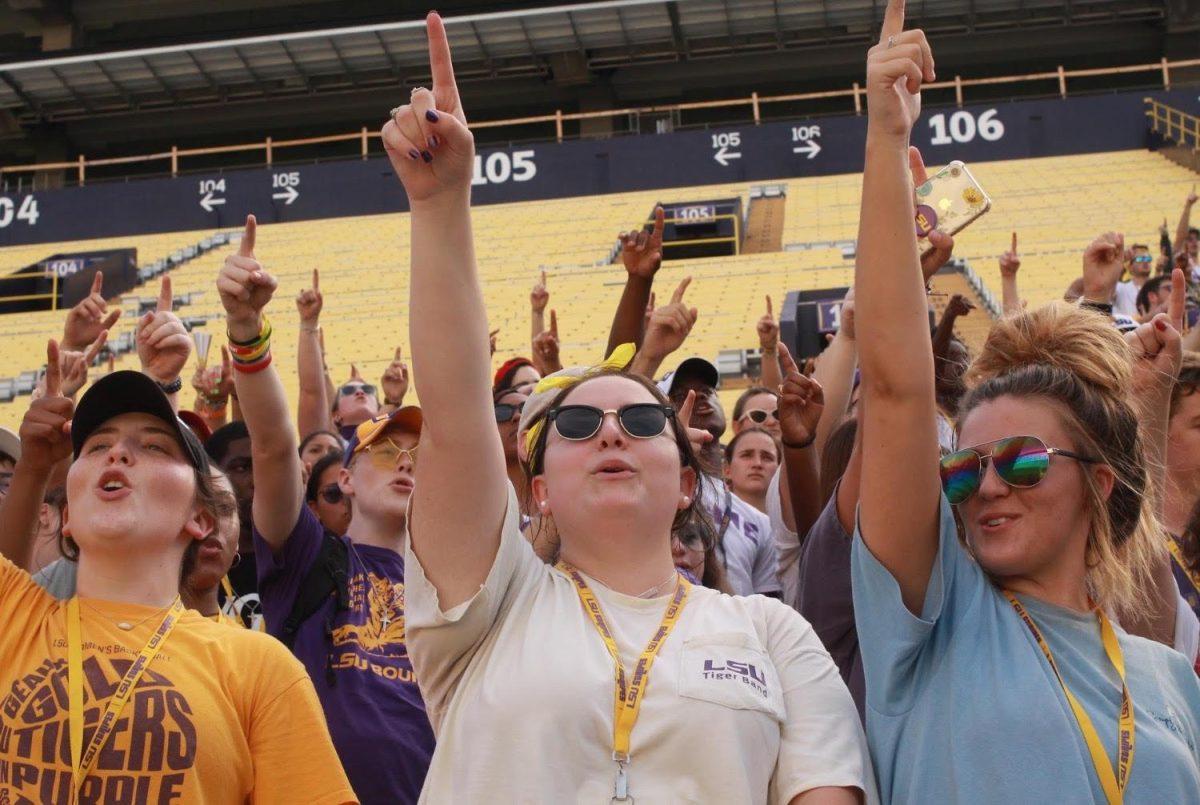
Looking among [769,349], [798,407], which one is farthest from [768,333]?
[798,407]

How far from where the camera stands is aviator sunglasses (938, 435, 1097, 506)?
201 centimetres

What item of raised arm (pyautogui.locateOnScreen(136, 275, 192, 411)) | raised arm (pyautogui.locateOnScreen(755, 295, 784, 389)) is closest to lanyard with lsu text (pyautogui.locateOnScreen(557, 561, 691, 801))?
raised arm (pyautogui.locateOnScreen(136, 275, 192, 411))

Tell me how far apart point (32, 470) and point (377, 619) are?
0.81m

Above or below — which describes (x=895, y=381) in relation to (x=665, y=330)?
below

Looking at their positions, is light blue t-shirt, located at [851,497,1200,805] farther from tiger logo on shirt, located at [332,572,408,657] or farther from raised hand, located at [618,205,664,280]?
raised hand, located at [618,205,664,280]

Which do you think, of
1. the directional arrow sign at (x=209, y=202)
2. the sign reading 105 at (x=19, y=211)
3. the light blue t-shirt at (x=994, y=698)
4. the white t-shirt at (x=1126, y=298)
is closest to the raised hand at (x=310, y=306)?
the light blue t-shirt at (x=994, y=698)

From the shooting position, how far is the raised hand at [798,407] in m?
3.35

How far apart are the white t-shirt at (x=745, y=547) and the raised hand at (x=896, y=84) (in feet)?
5.42

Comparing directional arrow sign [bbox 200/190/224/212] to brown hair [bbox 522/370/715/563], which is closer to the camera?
brown hair [bbox 522/370/715/563]

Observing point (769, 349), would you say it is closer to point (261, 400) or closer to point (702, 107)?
point (261, 400)

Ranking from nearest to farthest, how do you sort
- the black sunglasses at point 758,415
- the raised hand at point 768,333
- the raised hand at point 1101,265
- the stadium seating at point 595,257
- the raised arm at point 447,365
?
the raised arm at point 447,365, the raised hand at point 1101,265, the black sunglasses at point 758,415, the raised hand at point 768,333, the stadium seating at point 595,257

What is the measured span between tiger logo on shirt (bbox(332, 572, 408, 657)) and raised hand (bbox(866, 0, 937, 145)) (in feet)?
5.48

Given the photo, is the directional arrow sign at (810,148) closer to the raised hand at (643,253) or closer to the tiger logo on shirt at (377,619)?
the raised hand at (643,253)

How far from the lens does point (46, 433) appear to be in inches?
109
